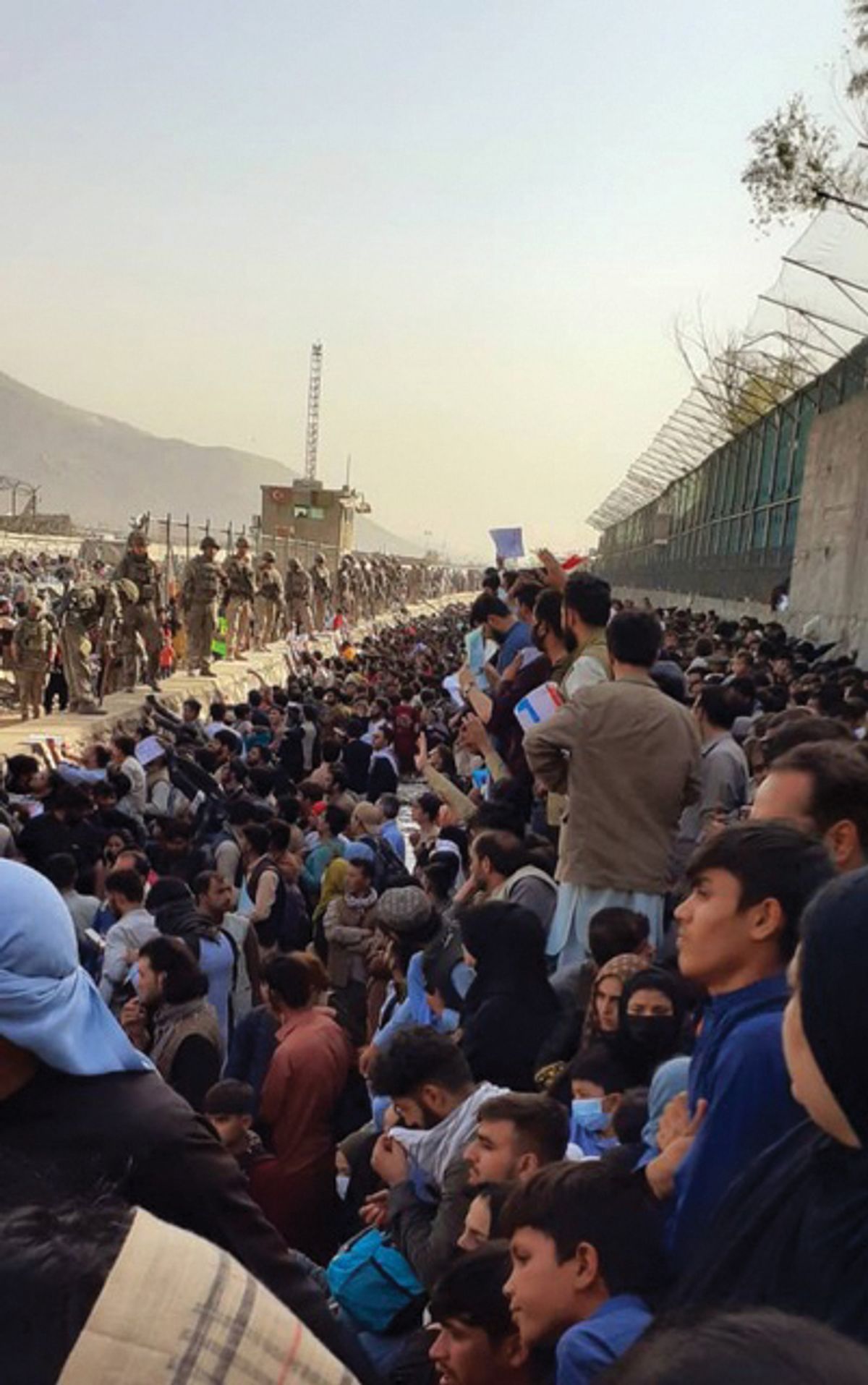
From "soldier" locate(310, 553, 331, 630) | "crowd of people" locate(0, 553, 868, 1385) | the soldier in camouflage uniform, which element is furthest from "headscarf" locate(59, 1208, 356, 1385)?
"soldier" locate(310, 553, 331, 630)

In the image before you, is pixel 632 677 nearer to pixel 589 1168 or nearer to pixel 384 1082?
pixel 384 1082

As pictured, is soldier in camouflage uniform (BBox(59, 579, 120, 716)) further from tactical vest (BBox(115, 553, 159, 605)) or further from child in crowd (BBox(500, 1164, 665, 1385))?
child in crowd (BBox(500, 1164, 665, 1385))

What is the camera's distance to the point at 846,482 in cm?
1570

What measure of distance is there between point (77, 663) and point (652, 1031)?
1499 cm

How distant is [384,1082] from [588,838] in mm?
1388

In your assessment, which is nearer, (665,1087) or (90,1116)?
(90,1116)

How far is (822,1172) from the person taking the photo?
1785 mm

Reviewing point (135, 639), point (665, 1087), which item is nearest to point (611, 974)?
point (665, 1087)

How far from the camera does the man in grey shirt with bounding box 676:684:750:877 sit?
591 cm

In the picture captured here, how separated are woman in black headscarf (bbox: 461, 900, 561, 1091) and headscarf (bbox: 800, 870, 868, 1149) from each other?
2.69 meters

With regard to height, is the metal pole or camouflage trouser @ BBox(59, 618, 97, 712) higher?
the metal pole

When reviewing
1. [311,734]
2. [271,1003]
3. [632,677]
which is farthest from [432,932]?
[311,734]

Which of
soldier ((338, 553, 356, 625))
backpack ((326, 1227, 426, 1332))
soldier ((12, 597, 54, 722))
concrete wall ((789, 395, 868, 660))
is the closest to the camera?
backpack ((326, 1227, 426, 1332))

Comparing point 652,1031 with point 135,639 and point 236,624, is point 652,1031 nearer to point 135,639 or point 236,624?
point 135,639
